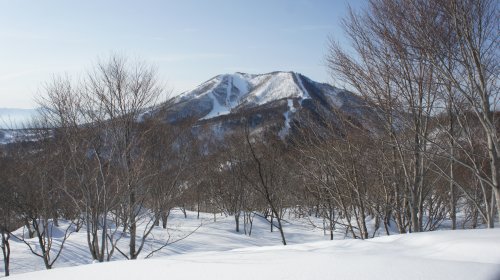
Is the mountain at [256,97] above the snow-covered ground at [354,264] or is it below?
above

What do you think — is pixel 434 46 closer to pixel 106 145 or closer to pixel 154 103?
pixel 154 103

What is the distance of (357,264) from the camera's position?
2463mm

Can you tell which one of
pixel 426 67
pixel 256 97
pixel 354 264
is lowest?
pixel 354 264

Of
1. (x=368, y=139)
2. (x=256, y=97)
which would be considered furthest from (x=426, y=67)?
(x=256, y=97)

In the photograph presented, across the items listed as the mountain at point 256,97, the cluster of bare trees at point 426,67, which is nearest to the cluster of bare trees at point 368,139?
the cluster of bare trees at point 426,67

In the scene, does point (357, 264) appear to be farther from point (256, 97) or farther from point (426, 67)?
point (256, 97)

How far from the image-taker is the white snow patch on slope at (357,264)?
225 cm

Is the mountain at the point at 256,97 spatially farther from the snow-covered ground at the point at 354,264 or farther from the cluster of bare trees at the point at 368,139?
the snow-covered ground at the point at 354,264

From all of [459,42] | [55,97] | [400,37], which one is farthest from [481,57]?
[55,97]

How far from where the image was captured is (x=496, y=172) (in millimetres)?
4398

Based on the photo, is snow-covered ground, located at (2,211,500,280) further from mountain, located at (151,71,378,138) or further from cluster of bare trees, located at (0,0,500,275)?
mountain, located at (151,71,378,138)

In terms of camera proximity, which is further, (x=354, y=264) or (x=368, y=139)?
(x=368, y=139)

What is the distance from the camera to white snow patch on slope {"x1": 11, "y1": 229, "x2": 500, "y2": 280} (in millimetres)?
2254

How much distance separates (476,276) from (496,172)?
290 cm
